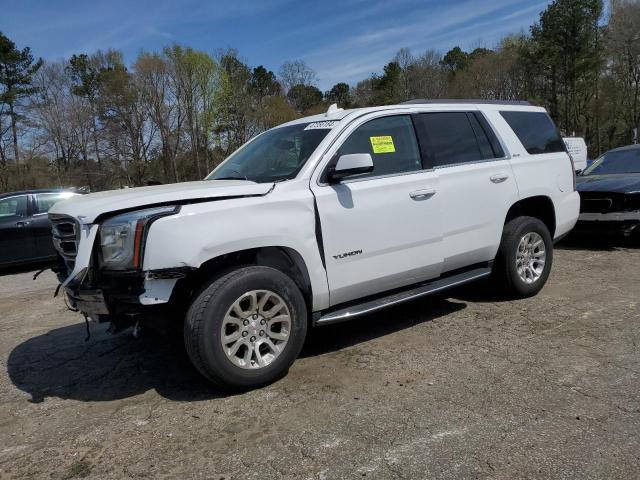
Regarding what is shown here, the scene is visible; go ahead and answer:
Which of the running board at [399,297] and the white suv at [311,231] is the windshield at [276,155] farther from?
the running board at [399,297]

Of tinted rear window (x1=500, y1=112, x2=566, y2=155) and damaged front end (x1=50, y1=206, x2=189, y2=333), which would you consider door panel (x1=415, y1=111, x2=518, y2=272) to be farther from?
damaged front end (x1=50, y1=206, x2=189, y2=333)

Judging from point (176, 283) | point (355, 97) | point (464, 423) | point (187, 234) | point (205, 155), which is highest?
point (355, 97)

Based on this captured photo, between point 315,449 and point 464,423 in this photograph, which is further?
point 464,423

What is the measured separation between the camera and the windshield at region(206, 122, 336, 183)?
4.00 m

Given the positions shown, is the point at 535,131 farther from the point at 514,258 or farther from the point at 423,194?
the point at 423,194

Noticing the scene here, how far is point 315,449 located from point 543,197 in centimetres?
388

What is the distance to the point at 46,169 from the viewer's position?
43.4 m

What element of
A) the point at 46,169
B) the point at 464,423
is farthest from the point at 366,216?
the point at 46,169

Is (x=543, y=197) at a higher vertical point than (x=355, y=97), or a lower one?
lower

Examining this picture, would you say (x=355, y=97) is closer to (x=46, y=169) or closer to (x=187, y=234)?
(x=46, y=169)

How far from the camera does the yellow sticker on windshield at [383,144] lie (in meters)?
4.23

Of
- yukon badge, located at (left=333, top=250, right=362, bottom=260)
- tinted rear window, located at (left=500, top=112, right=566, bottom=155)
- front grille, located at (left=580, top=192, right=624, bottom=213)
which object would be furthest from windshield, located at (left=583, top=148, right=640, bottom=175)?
yukon badge, located at (left=333, top=250, right=362, bottom=260)

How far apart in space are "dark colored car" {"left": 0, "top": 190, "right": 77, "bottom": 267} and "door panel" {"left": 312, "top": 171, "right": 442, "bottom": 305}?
750 centimetres

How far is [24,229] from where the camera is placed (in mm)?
9609
